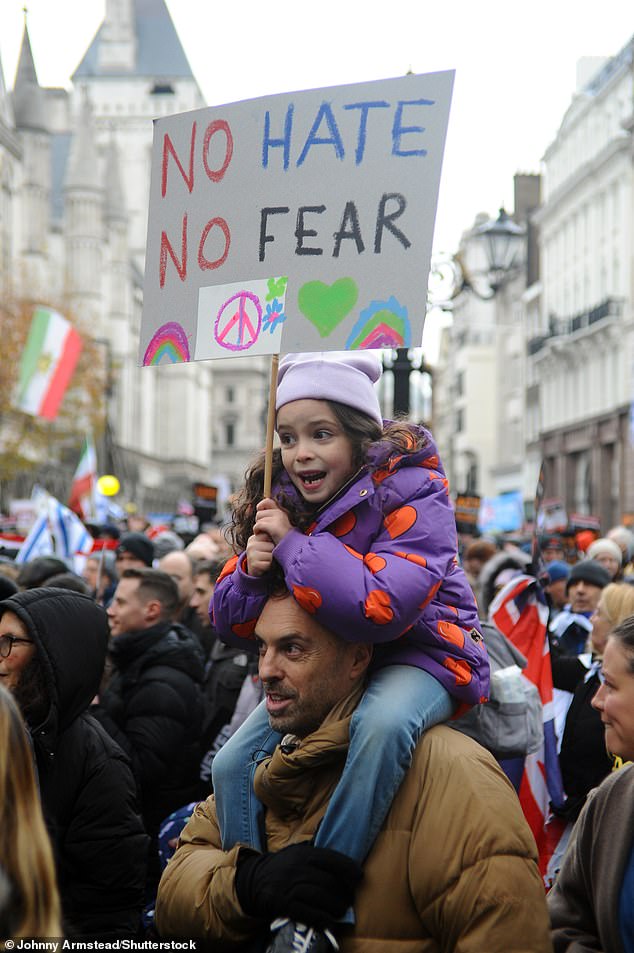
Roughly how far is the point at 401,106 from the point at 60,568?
5130 mm

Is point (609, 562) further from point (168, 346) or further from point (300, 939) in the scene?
point (300, 939)

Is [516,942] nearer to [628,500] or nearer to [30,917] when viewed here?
[30,917]

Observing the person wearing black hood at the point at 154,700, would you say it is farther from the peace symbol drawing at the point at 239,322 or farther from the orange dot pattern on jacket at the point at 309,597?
the orange dot pattern on jacket at the point at 309,597

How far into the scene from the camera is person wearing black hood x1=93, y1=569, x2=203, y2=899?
557cm

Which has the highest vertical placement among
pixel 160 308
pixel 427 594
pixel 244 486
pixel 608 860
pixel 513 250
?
pixel 513 250

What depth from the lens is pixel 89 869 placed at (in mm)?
3902

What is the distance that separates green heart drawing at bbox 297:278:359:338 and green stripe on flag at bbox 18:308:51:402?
14.2 meters

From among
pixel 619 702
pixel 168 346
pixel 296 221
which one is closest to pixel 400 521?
pixel 619 702

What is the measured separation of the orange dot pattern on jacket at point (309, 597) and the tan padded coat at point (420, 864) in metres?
0.27

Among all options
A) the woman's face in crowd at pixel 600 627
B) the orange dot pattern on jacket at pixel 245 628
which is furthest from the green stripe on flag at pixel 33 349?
the orange dot pattern on jacket at pixel 245 628

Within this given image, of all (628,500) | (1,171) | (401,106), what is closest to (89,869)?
(401,106)

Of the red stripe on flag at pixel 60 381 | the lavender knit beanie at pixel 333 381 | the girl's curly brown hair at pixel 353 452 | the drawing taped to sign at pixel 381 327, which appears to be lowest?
the girl's curly brown hair at pixel 353 452

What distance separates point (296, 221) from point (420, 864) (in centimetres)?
177

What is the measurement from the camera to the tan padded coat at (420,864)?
292 centimetres
